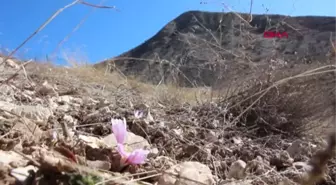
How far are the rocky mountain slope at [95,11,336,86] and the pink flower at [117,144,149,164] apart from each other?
827mm

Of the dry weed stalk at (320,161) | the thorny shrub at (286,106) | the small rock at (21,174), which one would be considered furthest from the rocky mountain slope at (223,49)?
the dry weed stalk at (320,161)

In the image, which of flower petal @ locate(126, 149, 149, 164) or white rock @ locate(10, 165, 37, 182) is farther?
flower petal @ locate(126, 149, 149, 164)

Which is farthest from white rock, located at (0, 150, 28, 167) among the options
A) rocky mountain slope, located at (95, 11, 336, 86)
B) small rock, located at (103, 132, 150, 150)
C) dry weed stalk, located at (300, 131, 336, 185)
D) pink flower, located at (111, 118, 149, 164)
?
rocky mountain slope, located at (95, 11, 336, 86)

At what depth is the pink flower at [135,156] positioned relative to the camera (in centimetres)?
104

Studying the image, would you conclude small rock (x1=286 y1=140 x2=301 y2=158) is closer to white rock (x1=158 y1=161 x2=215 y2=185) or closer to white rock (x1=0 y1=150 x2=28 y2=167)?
white rock (x1=158 y1=161 x2=215 y2=185)

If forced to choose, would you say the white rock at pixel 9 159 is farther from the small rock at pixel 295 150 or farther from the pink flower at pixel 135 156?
the small rock at pixel 295 150

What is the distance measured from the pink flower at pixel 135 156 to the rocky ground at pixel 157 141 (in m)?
0.03

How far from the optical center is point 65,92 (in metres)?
3.29

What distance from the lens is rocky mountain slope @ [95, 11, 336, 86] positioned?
3.29 metres

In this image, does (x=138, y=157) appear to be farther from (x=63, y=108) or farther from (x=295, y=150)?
(x=63, y=108)

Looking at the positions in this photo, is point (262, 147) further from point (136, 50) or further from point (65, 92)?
point (136, 50)

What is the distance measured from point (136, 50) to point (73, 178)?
82.8ft

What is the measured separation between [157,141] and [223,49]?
1321 mm

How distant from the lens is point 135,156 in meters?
1.05
